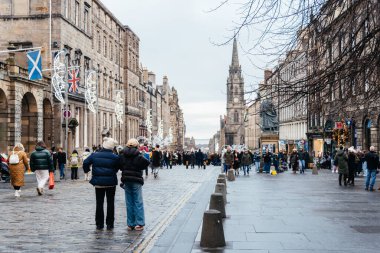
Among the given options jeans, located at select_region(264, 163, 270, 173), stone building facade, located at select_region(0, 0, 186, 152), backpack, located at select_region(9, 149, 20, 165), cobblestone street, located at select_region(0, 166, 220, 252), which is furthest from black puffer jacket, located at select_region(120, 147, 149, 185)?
jeans, located at select_region(264, 163, 270, 173)

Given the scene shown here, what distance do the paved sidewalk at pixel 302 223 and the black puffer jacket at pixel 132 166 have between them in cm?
194

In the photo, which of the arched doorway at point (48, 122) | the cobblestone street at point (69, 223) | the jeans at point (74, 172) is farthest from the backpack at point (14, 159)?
the arched doorway at point (48, 122)

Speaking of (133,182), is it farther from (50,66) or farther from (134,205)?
(50,66)

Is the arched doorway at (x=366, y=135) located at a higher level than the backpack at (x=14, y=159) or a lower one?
higher

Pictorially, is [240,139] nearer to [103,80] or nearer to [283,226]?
[103,80]

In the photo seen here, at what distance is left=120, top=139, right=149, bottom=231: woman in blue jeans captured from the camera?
1177 cm

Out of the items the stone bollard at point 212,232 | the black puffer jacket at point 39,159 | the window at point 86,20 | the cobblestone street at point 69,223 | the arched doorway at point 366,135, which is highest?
the window at point 86,20

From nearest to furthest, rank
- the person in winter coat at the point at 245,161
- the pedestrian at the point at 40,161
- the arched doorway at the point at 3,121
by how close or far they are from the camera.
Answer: the pedestrian at the point at 40,161 < the arched doorway at the point at 3,121 < the person in winter coat at the point at 245,161

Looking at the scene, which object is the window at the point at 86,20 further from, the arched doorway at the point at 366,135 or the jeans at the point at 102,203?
the jeans at the point at 102,203

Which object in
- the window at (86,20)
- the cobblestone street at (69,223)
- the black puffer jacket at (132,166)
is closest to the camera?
the cobblestone street at (69,223)

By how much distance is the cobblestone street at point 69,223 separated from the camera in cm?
988

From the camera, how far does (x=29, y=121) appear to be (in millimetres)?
40969

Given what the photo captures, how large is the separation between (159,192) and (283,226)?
32.4 ft

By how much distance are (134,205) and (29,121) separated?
30.9 meters
